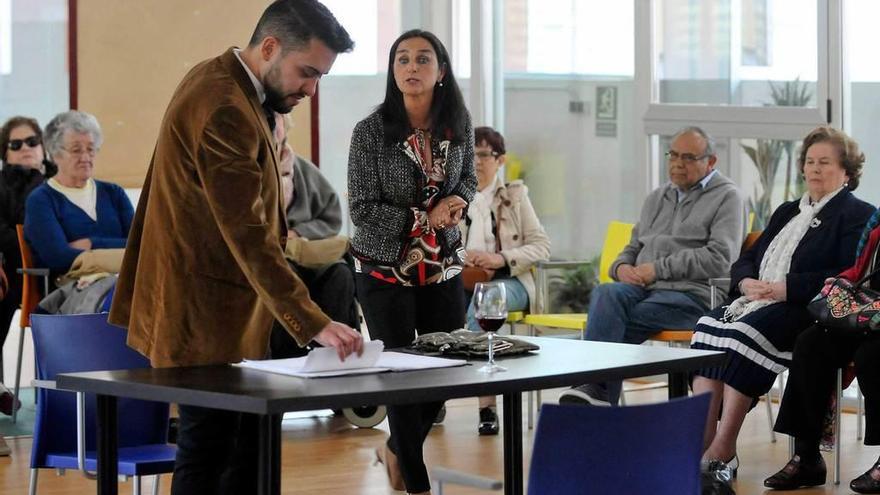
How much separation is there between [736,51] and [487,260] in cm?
172

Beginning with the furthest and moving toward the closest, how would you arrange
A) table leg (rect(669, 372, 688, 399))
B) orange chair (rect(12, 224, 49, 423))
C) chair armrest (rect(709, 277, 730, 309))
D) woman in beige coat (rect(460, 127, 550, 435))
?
woman in beige coat (rect(460, 127, 550, 435))
orange chair (rect(12, 224, 49, 423))
chair armrest (rect(709, 277, 730, 309))
table leg (rect(669, 372, 688, 399))

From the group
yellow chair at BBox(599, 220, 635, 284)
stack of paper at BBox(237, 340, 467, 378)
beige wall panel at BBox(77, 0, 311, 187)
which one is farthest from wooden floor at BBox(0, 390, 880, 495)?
beige wall panel at BBox(77, 0, 311, 187)

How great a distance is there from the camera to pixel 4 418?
6.58m

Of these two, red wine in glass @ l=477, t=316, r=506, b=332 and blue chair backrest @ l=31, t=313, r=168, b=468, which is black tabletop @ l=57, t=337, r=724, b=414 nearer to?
red wine in glass @ l=477, t=316, r=506, b=332

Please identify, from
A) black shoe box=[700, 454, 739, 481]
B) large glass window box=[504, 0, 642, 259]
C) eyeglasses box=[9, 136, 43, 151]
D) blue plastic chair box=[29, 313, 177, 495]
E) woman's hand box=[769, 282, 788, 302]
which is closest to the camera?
blue plastic chair box=[29, 313, 177, 495]

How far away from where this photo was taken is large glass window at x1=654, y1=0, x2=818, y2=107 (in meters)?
6.70

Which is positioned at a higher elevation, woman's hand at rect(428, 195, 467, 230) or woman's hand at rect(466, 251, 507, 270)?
woman's hand at rect(428, 195, 467, 230)

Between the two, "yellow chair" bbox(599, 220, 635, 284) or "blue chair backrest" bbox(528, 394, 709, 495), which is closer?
"blue chair backrest" bbox(528, 394, 709, 495)

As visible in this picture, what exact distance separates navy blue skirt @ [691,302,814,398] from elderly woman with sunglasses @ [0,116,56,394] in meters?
3.46

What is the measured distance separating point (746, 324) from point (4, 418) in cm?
345

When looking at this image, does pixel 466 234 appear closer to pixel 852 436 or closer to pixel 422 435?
pixel 852 436

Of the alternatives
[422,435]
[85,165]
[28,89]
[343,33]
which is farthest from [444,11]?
[343,33]

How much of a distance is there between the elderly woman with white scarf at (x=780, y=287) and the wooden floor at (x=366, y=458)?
29 cm

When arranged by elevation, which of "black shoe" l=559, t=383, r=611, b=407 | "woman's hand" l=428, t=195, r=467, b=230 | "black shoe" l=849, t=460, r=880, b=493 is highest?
"woman's hand" l=428, t=195, r=467, b=230
